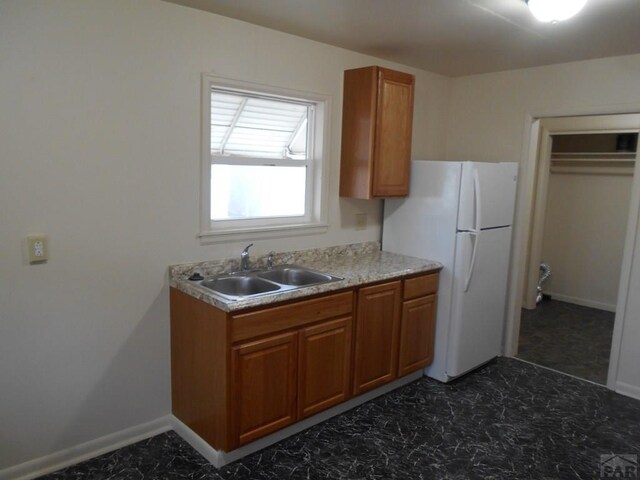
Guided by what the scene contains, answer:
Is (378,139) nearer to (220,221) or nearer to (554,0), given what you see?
(220,221)

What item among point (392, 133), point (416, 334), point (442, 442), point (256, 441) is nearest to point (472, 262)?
point (416, 334)

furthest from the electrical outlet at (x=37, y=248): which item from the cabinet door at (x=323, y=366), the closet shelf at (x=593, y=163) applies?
the closet shelf at (x=593, y=163)

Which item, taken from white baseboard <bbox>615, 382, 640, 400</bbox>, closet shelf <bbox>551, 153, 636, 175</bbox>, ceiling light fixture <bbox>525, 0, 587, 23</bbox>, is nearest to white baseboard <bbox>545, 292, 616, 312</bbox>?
closet shelf <bbox>551, 153, 636, 175</bbox>

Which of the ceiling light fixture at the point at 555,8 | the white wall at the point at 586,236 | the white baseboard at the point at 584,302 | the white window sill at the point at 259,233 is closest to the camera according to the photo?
the ceiling light fixture at the point at 555,8

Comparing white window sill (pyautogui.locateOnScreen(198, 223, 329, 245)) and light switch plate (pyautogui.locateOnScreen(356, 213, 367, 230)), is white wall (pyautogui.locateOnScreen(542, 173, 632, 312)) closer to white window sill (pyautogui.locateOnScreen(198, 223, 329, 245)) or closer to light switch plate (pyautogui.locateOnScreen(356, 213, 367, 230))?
light switch plate (pyautogui.locateOnScreen(356, 213, 367, 230))

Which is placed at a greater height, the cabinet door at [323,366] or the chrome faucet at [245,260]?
the chrome faucet at [245,260]

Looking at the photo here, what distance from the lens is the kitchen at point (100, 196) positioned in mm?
2172

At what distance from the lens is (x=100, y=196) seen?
2398 mm

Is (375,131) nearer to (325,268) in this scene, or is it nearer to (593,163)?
(325,268)

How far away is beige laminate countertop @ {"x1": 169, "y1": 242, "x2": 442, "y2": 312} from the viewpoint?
2.42 meters

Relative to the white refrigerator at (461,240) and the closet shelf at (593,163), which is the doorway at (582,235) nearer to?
the closet shelf at (593,163)

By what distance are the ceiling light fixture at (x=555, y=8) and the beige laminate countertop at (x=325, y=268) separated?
1636 millimetres

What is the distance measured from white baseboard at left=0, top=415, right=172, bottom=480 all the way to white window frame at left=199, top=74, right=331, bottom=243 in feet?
3.61

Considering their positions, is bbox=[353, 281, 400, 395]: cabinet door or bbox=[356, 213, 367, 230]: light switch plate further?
bbox=[356, 213, 367, 230]: light switch plate
